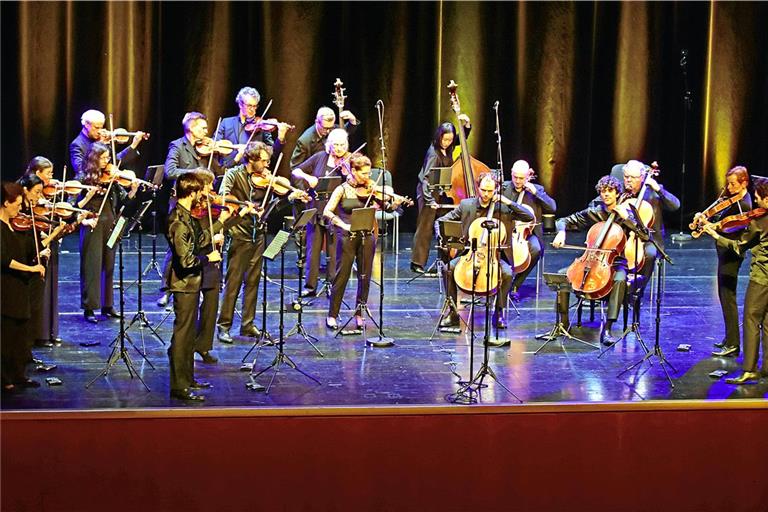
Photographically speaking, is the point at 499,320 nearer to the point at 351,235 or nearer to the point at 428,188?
the point at 351,235

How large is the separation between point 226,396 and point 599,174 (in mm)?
7786

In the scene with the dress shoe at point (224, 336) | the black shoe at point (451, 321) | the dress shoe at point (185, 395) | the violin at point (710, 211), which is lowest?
the dress shoe at point (185, 395)

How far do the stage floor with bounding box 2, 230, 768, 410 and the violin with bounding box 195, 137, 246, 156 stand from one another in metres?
1.42

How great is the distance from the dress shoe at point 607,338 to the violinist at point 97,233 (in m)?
3.90

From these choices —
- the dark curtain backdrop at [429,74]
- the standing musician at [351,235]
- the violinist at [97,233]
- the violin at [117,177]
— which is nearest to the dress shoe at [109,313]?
the violinist at [97,233]

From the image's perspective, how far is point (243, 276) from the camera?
344 inches

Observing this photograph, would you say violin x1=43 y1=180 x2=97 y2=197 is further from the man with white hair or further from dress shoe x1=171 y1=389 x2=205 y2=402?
dress shoe x1=171 y1=389 x2=205 y2=402

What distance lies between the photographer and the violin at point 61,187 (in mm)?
7855

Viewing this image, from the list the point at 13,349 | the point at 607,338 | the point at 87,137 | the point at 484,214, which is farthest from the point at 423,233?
the point at 13,349

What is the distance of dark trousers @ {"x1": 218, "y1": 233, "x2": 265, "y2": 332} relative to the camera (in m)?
8.64

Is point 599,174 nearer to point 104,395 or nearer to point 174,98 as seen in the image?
point 174,98

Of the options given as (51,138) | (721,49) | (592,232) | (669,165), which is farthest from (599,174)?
(51,138)

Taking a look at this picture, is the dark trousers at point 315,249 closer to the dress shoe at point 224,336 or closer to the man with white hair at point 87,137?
the dress shoe at point 224,336

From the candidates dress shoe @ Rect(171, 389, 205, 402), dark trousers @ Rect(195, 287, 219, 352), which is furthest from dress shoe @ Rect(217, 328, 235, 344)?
dress shoe @ Rect(171, 389, 205, 402)
